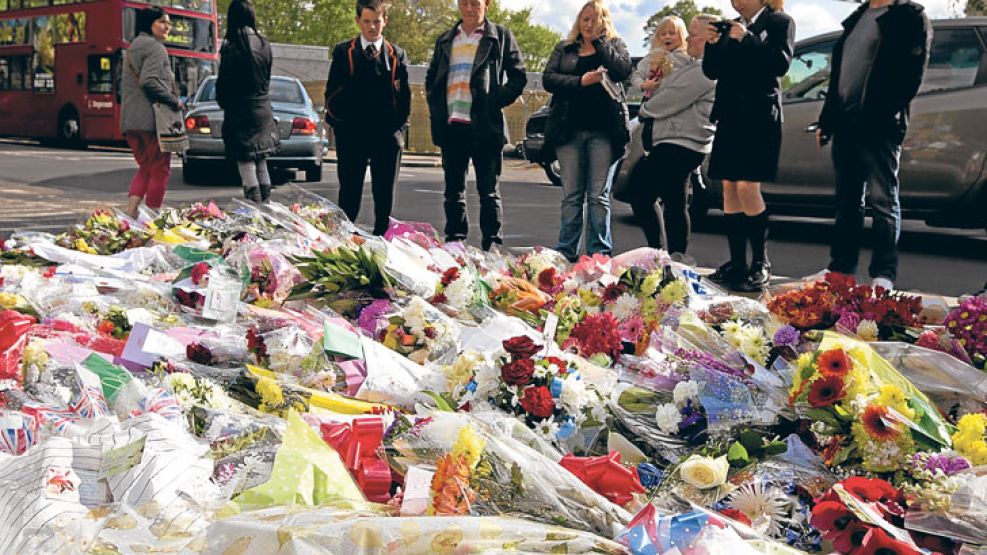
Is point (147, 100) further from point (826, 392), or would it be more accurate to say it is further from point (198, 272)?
point (826, 392)

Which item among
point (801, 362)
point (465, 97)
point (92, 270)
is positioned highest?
point (465, 97)

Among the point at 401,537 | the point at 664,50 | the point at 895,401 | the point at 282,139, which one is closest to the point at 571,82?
the point at 664,50

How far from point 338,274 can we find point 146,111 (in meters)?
4.30

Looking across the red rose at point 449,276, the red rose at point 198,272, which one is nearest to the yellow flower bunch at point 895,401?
the red rose at point 449,276

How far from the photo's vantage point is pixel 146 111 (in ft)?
24.3

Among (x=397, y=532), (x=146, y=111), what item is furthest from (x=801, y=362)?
(x=146, y=111)

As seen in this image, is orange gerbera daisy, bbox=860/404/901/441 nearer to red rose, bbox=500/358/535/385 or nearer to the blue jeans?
red rose, bbox=500/358/535/385

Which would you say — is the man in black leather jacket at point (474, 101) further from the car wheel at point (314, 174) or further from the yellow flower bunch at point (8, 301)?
the car wheel at point (314, 174)

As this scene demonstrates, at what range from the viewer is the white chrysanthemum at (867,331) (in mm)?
2733

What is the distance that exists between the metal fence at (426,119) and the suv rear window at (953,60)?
21007 mm

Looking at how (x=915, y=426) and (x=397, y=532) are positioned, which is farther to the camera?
(x=915, y=426)

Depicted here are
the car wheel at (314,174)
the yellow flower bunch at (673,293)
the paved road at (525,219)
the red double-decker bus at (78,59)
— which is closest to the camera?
the yellow flower bunch at (673,293)

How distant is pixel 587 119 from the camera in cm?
600

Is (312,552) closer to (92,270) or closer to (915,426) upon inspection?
(915,426)
